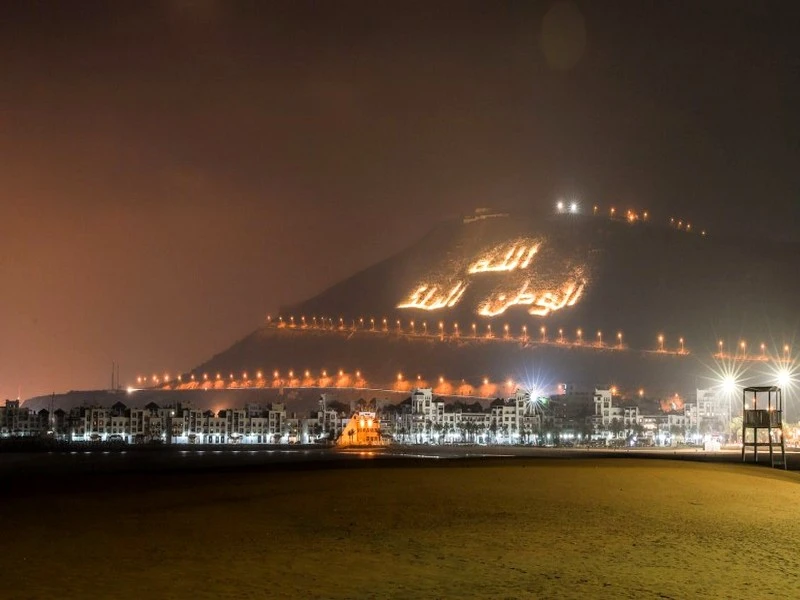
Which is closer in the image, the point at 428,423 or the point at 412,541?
the point at 412,541

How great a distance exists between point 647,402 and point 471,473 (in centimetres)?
12583

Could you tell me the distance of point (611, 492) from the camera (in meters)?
26.6

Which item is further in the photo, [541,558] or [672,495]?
[672,495]

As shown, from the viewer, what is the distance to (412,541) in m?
17.6

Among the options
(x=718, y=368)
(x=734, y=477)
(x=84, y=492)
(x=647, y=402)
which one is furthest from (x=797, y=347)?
(x=84, y=492)

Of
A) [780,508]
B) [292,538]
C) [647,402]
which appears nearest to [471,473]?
[780,508]

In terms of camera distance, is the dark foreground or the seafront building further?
the seafront building

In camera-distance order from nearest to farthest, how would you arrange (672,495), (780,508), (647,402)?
(780,508), (672,495), (647,402)

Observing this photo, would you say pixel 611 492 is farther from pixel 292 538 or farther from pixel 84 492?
pixel 84 492

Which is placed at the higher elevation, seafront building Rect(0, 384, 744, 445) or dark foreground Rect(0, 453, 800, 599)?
dark foreground Rect(0, 453, 800, 599)

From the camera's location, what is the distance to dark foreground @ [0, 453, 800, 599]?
13.9 meters

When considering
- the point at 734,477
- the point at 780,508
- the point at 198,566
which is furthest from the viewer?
the point at 734,477

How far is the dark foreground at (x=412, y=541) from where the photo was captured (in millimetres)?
13852

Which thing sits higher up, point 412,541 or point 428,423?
point 412,541
